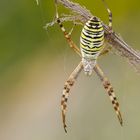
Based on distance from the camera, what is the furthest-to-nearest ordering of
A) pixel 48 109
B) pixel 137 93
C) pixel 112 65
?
pixel 48 109
pixel 112 65
pixel 137 93

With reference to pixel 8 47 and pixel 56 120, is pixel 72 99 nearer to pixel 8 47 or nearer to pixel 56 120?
pixel 56 120

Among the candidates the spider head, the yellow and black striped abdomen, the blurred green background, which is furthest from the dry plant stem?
the blurred green background

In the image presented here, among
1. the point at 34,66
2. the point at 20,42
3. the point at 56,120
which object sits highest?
the point at 20,42

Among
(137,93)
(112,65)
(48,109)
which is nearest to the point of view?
(137,93)

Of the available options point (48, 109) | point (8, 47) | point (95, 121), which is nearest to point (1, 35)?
point (8, 47)

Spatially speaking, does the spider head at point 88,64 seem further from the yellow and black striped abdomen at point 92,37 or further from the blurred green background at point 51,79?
the blurred green background at point 51,79

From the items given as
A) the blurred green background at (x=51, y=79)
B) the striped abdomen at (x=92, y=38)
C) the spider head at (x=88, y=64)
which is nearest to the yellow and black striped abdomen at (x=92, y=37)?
the striped abdomen at (x=92, y=38)

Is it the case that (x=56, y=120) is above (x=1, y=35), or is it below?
below
